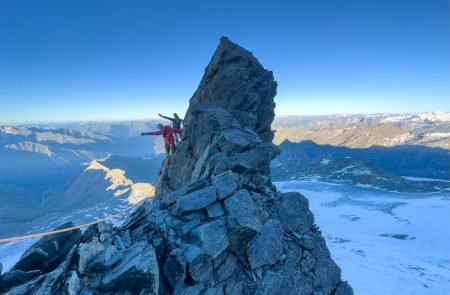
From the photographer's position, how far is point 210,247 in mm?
14336

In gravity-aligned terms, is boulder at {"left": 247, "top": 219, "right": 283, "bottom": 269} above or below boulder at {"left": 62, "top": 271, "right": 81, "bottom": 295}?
below

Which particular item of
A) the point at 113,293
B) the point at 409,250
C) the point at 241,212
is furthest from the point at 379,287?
the point at 113,293

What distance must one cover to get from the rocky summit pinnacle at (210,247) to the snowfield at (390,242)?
6286cm

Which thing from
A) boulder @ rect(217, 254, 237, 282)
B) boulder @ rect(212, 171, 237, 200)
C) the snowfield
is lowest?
the snowfield

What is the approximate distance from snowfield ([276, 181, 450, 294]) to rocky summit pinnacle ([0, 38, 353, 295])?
206ft

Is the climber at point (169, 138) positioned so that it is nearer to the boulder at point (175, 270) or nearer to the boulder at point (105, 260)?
the boulder at point (105, 260)

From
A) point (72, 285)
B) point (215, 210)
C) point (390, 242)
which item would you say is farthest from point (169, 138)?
point (390, 242)

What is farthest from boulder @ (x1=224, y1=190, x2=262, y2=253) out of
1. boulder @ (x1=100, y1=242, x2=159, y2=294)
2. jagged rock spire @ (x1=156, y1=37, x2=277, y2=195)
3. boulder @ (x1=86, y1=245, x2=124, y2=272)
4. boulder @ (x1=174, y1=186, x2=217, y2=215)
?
boulder @ (x1=86, y1=245, x2=124, y2=272)

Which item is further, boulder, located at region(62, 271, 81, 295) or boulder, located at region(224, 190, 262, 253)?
boulder, located at region(224, 190, 262, 253)

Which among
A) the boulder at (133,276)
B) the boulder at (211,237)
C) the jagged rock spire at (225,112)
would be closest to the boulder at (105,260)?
the boulder at (133,276)

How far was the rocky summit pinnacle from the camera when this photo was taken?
12398mm

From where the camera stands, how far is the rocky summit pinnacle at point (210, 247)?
12.4 meters

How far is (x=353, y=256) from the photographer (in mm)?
98062

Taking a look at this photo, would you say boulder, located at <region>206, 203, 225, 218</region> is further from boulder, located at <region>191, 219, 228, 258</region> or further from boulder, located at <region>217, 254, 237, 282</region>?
boulder, located at <region>217, 254, 237, 282</region>
